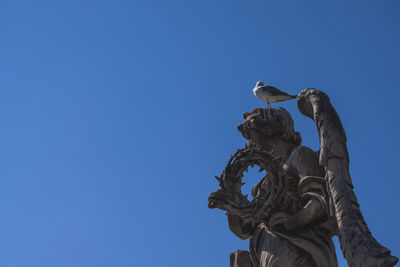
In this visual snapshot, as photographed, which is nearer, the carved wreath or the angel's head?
the carved wreath

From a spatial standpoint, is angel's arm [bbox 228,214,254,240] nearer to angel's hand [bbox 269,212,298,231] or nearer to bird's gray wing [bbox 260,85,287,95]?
angel's hand [bbox 269,212,298,231]

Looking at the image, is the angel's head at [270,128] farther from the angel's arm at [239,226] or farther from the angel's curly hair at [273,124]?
the angel's arm at [239,226]

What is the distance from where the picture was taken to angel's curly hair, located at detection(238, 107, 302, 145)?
7766 mm

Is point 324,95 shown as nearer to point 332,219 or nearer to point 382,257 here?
point 332,219

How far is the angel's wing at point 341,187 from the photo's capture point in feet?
17.2

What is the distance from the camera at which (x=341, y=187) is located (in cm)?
588

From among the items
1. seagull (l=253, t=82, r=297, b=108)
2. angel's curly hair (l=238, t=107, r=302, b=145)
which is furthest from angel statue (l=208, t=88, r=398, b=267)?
seagull (l=253, t=82, r=297, b=108)

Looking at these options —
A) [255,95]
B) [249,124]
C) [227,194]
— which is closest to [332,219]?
[227,194]

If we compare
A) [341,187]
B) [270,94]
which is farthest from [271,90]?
[341,187]

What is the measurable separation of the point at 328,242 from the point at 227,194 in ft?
4.29

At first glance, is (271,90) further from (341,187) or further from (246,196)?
(341,187)

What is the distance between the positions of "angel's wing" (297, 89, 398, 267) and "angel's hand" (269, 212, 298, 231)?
2.99 feet

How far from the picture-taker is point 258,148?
24.1 feet

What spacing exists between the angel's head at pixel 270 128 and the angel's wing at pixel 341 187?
3.36ft
